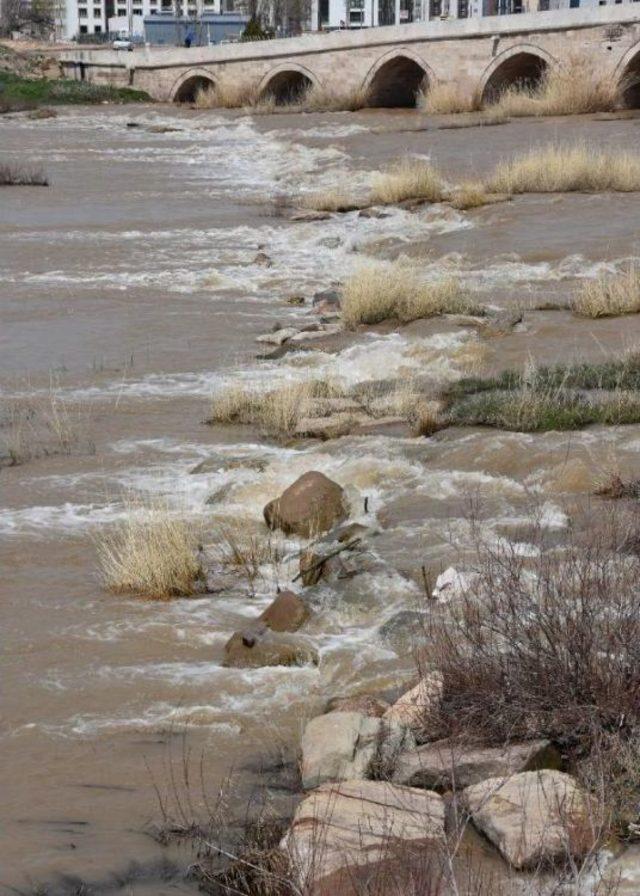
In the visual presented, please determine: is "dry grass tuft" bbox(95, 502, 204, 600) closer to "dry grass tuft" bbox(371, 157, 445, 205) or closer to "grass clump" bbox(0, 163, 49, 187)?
"dry grass tuft" bbox(371, 157, 445, 205)

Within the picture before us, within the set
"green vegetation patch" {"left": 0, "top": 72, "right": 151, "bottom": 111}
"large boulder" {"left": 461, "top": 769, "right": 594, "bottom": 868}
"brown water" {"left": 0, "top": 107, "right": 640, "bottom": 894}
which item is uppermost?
"green vegetation patch" {"left": 0, "top": 72, "right": 151, "bottom": 111}

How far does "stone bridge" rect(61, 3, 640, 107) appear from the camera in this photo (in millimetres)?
38688

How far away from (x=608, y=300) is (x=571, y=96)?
2525 centimetres

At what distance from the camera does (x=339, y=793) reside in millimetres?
4438

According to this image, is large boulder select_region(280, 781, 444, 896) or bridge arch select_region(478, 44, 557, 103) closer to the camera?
large boulder select_region(280, 781, 444, 896)

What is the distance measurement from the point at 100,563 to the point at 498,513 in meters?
2.25

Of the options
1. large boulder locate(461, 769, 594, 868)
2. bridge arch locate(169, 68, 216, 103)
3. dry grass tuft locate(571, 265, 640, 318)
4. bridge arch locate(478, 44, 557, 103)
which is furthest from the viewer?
bridge arch locate(169, 68, 216, 103)

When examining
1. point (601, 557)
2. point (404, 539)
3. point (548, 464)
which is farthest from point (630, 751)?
point (548, 464)

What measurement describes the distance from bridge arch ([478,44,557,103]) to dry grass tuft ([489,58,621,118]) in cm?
220


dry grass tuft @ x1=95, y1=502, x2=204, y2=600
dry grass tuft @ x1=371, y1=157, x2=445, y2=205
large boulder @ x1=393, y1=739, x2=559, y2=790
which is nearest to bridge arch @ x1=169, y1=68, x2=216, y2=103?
dry grass tuft @ x1=371, y1=157, x2=445, y2=205

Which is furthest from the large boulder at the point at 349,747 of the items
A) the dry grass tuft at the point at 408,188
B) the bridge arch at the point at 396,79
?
the bridge arch at the point at 396,79

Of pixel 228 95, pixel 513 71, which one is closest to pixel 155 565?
pixel 513 71

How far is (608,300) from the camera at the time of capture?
43.2 ft

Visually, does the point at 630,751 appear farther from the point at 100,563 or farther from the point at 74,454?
the point at 74,454
